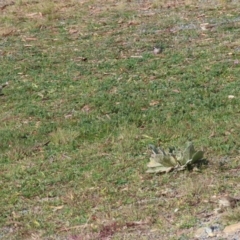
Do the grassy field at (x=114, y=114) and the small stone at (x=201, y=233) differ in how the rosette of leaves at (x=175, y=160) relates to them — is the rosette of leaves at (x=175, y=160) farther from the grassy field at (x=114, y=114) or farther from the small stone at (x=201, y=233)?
the small stone at (x=201, y=233)

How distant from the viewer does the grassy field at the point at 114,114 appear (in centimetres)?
566

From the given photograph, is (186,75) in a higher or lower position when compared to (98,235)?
lower

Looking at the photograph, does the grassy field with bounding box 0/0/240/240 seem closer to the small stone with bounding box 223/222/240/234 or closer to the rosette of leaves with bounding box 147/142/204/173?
the rosette of leaves with bounding box 147/142/204/173

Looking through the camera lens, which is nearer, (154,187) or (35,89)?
(154,187)

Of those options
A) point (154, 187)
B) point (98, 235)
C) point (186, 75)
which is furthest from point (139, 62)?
point (98, 235)

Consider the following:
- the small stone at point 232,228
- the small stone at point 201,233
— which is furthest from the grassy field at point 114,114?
the small stone at point 232,228

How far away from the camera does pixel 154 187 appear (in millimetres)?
6094

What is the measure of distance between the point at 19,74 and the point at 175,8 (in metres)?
4.05

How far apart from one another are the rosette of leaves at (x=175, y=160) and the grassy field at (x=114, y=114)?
0.07m

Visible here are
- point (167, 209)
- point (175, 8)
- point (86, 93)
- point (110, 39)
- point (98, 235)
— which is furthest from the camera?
point (175, 8)

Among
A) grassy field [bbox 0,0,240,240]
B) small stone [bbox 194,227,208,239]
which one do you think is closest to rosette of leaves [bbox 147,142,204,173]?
grassy field [bbox 0,0,240,240]

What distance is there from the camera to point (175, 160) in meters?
6.34

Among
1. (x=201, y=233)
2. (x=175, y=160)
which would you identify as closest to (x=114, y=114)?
(x=175, y=160)

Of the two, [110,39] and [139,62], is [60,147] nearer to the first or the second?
[139,62]
